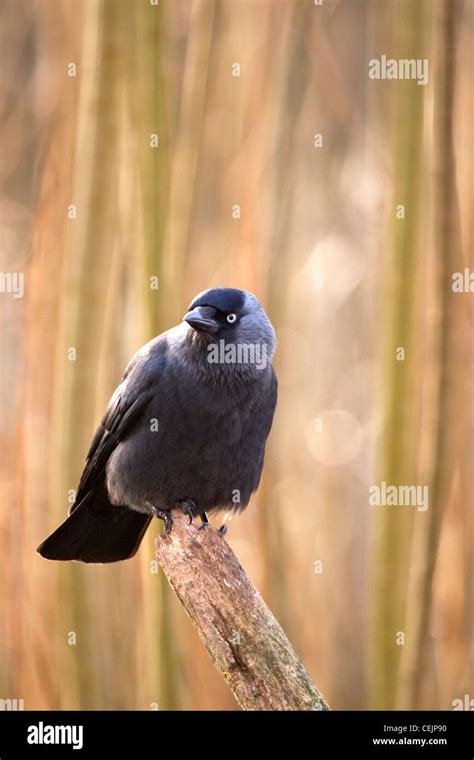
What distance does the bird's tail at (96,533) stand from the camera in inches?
174

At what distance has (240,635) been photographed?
3262 millimetres

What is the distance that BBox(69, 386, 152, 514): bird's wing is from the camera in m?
4.26

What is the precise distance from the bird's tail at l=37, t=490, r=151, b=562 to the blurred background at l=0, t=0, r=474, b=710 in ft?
0.41

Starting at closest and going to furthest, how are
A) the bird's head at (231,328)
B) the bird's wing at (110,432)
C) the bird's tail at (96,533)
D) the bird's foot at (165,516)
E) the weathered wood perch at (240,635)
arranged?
the weathered wood perch at (240,635) < the bird's foot at (165,516) < the bird's head at (231,328) < the bird's wing at (110,432) < the bird's tail at (96,533)

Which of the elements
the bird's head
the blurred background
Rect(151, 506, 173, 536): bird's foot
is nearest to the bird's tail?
the blurred background

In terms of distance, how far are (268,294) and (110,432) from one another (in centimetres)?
119

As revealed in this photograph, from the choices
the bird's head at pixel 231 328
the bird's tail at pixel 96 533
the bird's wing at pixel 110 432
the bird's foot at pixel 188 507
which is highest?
the bird's head at pixel 231 328

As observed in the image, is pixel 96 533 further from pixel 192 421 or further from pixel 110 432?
pixel 192 421

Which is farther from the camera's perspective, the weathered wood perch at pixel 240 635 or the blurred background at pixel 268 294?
the blurred background at pixel 268 294

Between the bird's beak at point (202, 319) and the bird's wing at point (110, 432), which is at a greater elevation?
the bird's beak at point (202, 319)

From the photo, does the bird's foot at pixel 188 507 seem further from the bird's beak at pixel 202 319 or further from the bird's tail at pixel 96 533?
the bird's beak at pixel 202 319

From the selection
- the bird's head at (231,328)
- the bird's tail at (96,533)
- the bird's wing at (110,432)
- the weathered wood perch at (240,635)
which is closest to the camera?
the weathered wood perch at (240,635)

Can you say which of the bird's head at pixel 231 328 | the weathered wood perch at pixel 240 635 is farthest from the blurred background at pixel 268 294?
the weathered wood perch at pixel 240 635

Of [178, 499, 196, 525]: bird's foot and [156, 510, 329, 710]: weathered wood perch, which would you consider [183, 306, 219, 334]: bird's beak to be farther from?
[156, 510, 329, 710]: weathered wood perch
